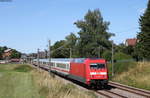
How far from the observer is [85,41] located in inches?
3413

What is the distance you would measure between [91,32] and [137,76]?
165ft

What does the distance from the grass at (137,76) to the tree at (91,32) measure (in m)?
42.5

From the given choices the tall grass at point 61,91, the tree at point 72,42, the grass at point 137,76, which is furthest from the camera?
the tree at point 72,42

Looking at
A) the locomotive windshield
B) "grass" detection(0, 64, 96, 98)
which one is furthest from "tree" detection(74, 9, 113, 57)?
the locomotive windshield

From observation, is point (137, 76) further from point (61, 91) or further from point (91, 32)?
point (91, 32)

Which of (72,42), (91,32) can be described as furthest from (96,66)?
(72,42)

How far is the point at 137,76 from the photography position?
122 feet

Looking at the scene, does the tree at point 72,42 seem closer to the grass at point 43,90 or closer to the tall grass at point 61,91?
the grass at point 43,90

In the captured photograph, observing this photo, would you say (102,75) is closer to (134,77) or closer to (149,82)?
(149,82)

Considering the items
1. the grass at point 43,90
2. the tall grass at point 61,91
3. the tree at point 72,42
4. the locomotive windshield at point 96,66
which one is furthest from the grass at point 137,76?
the tree at point 72,42

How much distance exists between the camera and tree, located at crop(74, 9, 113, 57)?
85.5 m

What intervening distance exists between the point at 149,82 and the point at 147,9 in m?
31.0

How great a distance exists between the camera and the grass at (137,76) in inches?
1298

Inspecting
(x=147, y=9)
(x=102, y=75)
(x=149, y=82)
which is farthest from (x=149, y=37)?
(x=102, y=75)
